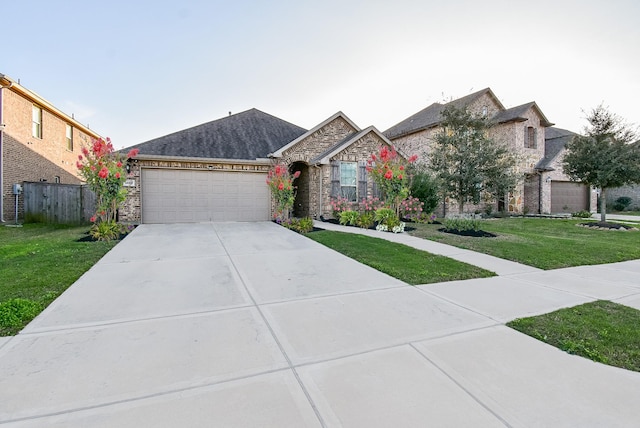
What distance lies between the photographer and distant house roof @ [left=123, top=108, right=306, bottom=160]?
1296 cm

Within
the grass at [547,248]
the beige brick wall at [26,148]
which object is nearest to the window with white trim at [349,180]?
the grass at [547,248]

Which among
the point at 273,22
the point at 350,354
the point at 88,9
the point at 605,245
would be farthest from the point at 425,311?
the point at 88,9

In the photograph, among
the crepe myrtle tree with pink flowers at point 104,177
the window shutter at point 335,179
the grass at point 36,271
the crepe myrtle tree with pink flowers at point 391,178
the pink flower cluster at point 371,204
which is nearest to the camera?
the grass at point 36,271

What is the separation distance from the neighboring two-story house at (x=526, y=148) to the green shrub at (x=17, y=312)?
1751 cm

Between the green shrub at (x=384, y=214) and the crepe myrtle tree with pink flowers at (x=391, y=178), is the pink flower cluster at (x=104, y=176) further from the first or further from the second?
the green shrub at (x=384, y=214)

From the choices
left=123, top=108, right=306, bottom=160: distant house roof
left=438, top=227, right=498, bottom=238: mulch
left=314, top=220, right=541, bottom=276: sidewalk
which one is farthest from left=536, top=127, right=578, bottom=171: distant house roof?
left=314, top=220, right=541, bottom=276: sidewalk

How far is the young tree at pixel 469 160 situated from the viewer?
41.6 ft

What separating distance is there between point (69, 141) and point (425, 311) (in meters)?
21.0

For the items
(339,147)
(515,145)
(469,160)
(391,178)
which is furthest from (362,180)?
(515,145)

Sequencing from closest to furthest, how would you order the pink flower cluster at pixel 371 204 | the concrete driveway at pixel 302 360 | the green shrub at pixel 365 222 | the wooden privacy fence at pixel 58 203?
the concrete driveway at pixel 302 360
the green shrub at pixel 365 222
the pink flower cluster at pixel 371 204
the wooden privacy fence at pixel 58 203

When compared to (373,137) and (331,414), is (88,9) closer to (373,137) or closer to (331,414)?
(373,137)

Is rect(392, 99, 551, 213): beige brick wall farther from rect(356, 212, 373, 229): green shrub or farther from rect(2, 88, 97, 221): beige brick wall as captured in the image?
rect(2, 88, 97, 221): beige brick wall

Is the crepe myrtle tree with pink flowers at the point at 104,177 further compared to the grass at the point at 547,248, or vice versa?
the crepe myrtle tree with pink flowers at the point at 104,177

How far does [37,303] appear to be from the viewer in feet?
12.2
